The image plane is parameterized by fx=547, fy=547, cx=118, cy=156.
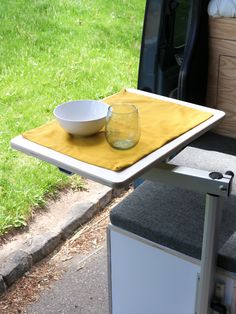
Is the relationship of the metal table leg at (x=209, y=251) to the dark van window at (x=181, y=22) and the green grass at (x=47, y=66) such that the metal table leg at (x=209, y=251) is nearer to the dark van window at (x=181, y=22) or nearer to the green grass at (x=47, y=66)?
the dark van window at (x=181, y=22)

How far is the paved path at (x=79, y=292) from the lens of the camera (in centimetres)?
221

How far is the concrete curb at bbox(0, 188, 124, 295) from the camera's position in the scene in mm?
2289

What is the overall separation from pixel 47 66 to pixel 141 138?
2582 mm

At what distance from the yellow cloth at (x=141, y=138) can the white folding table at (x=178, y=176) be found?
18 mm

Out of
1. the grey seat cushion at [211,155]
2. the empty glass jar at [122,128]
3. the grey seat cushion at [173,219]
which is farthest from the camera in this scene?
the grey seat cushion at [211,155]

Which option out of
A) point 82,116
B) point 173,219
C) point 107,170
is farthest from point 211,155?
point 107,170

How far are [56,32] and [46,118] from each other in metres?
1.35

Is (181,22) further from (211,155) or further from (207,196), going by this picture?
(207,196)

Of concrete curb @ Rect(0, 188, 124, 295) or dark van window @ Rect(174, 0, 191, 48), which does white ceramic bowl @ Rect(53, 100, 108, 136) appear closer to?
dark van window @ Rect(174, 0, 191, 48)

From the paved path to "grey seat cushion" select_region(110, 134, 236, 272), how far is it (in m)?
0.63

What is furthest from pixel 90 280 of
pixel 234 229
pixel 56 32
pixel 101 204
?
pixel 56 32

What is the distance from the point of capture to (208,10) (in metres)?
2.11

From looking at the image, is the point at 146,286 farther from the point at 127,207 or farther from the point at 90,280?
the point at 90,280

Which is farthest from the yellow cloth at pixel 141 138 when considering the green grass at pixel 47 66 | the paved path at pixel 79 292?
the green grass at pixel 47 66
